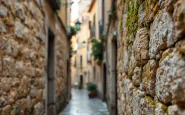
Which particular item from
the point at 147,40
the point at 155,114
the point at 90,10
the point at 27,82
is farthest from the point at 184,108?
the point at 90,10

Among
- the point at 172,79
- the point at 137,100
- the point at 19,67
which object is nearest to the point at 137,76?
the point at 137,100

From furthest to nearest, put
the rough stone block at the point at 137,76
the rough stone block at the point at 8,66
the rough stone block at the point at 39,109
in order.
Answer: the rough stone block at the point at 39,109 → the rough stone block at the point at 8,66 → the rough stone block at the point at 137,76

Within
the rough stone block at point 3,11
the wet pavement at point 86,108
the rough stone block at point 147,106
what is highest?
the rough stone block at point 3,11

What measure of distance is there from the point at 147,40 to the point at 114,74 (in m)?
4.24

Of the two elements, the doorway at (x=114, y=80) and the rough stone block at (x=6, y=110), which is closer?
the rough stone block at (x=6, y=110)

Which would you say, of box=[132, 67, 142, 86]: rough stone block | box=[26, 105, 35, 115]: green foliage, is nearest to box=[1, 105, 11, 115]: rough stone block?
box=[26, 105, 35, 115]: green foliage

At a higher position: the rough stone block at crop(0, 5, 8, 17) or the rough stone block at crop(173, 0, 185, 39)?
the rough stone block at crop(0, 5, 8, 17)

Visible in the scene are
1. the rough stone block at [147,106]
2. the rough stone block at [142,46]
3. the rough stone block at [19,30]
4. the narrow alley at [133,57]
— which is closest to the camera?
the narrow alley at [133,57]

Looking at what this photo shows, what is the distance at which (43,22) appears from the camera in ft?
15.0

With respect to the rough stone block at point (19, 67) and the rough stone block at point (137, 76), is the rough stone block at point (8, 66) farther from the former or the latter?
the rough stone block at point (137, 76)

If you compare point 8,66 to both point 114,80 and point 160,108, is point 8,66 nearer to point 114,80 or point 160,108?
point 160,108

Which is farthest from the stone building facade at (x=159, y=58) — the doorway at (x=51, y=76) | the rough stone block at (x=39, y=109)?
the doorway at (x=51, y=76)

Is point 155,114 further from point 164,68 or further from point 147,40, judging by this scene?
point 147,40

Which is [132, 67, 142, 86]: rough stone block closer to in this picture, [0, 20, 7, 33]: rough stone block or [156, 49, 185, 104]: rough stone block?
[156, 49, 185, 104]: rough stone block
